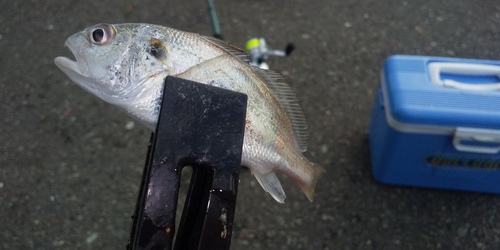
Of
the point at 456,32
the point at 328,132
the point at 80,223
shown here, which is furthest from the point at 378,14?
the point at 80,223

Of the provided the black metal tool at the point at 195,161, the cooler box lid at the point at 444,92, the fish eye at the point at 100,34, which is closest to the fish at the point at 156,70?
the fish eye at the point at 100,34

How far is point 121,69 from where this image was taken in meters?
1.14

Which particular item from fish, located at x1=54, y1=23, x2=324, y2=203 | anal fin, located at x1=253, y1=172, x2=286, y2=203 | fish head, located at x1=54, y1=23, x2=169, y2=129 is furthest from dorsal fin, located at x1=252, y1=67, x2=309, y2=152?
fish head, located at x1=54, y1=23, x2=169, y2=129

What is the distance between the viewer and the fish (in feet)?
3.73

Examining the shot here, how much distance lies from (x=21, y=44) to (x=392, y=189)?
2762 millimetres

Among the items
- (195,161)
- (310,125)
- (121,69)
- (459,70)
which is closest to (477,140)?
(459,70)

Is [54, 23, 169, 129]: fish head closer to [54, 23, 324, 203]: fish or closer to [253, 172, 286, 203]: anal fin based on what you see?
[54, 23, 324, 203]: fish

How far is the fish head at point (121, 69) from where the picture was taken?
113cm

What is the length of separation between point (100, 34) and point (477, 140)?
174 centimetres

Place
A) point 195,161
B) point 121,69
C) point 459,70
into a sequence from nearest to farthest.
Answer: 1. point 195,161
2. point 121,69
3. point 459,70

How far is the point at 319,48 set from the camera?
3230 mm

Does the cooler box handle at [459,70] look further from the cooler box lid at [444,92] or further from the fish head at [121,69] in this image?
the fish head at [121,69]

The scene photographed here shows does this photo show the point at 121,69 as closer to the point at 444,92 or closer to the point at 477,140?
the point at 444,92

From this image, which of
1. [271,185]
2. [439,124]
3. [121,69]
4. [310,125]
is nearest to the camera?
[121,69]
